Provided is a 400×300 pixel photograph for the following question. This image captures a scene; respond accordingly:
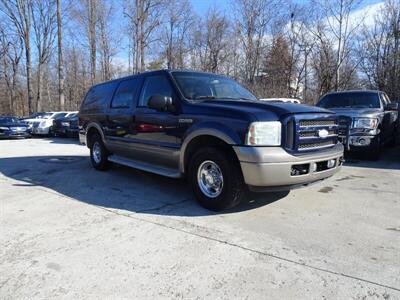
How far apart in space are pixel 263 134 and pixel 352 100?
6574mm

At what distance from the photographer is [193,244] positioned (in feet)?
11.5

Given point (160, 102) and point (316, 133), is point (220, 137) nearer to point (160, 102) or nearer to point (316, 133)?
point (160, 102)

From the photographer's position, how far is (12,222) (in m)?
4.21

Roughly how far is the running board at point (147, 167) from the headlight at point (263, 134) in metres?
1.48

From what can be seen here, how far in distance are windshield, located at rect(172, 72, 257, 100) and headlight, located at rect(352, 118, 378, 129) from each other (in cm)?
368

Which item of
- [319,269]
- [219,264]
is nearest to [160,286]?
[219,264]

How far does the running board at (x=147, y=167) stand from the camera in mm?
5070


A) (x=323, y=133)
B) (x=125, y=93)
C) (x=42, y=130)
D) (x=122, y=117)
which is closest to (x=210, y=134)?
(x=323, y=133)

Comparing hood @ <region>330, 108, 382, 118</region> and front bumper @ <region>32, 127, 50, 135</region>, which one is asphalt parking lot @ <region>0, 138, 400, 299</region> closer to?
hood @ <region>330, 108, 382, 118</region>

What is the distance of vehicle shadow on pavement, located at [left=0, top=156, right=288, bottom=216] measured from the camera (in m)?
4.78

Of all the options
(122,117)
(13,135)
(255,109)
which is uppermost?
(255,109)

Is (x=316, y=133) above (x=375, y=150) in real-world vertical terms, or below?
above

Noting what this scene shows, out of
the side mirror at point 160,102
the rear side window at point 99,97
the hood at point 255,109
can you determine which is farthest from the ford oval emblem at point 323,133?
the rear side window at point 99,97

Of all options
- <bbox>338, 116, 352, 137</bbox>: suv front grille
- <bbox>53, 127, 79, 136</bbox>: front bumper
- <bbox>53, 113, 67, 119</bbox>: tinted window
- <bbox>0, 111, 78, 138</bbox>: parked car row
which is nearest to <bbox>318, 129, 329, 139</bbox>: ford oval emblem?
<bbox>338, 116, 352, 137</bbox>: suv front grille
